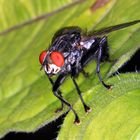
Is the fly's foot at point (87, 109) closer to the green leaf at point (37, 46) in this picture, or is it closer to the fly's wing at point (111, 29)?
the green leaf at point (37, 46)

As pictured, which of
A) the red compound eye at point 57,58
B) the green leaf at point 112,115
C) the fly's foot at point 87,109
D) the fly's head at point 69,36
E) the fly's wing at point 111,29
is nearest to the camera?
the green leaf at point 112,115

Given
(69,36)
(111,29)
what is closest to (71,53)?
(69,36)

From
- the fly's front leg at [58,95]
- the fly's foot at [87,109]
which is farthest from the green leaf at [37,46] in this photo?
the fly's foot at [87,109]

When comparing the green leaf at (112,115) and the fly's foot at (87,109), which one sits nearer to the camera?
the green leaf at (112,115)

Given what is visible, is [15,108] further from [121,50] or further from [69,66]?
[121,50]

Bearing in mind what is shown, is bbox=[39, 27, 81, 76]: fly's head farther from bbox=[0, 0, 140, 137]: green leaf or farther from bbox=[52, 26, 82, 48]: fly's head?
bbox=[0, 0, 140, 137]: green leaf

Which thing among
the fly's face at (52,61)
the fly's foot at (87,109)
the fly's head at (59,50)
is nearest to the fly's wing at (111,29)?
the fly's head at (59,50)

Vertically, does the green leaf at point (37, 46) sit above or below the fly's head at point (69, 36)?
below

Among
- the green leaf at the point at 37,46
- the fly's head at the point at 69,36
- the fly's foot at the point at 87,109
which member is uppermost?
the fly's head at the point at 69,36

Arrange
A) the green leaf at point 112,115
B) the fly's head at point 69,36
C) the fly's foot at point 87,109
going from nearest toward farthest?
the green leaf at point 112,115 < the fly's foot at point 87,109 < the fly's head at point 69,36
